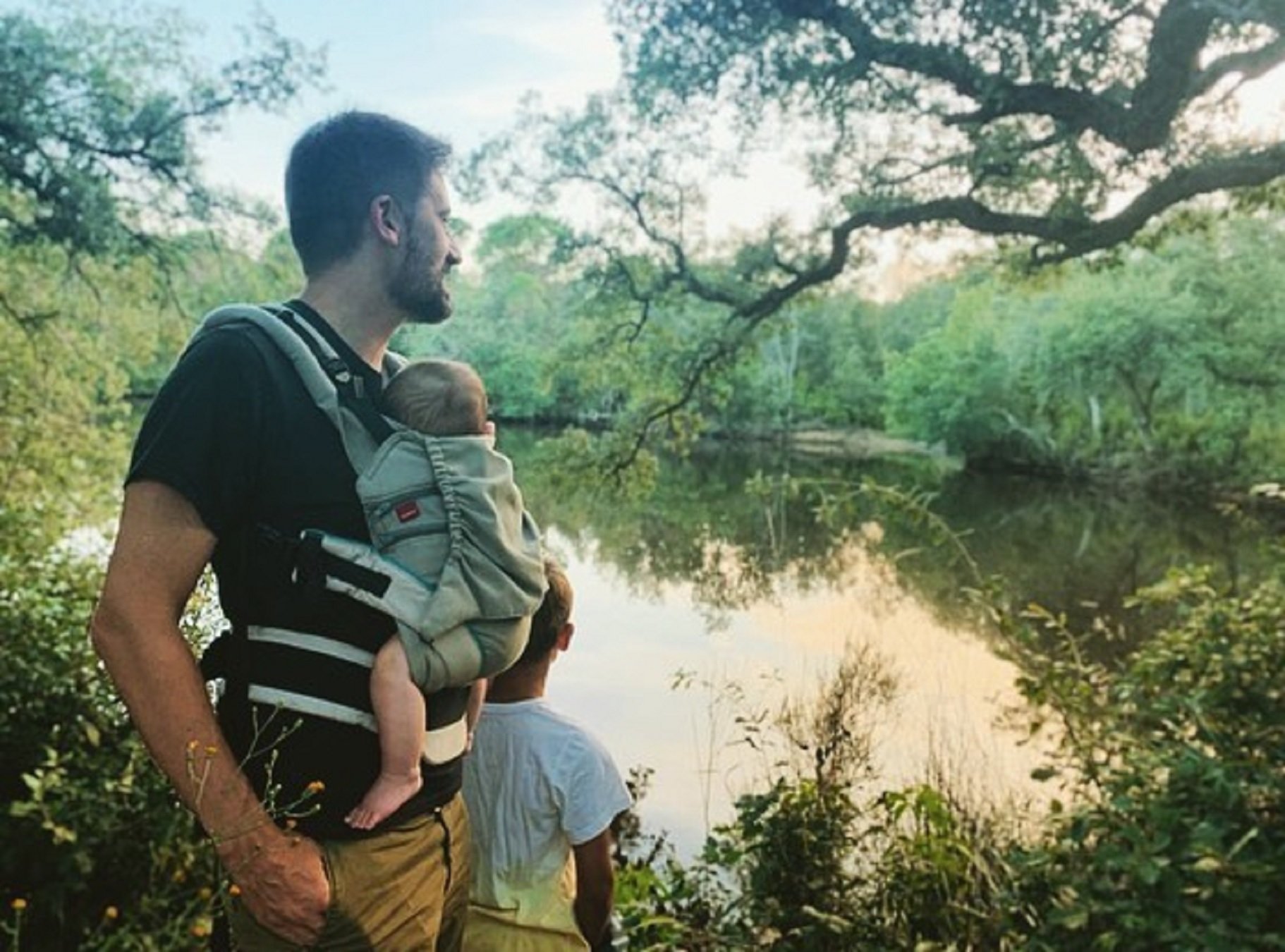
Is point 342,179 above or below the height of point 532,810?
above

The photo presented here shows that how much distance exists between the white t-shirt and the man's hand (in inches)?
28.6

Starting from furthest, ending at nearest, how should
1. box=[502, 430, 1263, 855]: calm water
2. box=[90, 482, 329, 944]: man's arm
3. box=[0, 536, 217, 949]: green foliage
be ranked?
box=[502, 430, 1263, 855]: calm water → box=[0, 536, 217, 949]: green foliage → box=[90, 482, 329, 944]: man's arm

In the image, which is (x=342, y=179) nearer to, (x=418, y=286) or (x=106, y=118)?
(x=418, y=286)

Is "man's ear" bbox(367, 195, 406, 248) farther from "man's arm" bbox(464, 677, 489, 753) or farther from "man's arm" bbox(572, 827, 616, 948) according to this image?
"man's arm" bbox(572, 827, 616, 948)

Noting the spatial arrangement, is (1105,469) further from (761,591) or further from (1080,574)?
(761,591)

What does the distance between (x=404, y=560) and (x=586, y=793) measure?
0.88m

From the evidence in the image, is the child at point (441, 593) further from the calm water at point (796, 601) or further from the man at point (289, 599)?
the calm water at point (796, 601)

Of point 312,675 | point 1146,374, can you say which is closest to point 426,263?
point 312,675

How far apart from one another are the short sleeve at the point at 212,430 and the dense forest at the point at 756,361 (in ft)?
1.46

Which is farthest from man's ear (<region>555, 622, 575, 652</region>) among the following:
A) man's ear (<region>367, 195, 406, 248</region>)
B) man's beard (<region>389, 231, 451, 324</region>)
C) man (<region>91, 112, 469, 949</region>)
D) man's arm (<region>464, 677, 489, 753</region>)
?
man's ear (<region>367, 195, 406, 248</region>)

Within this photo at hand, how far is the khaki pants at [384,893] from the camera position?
135 centimetres

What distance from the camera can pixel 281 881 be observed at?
128 centimetres

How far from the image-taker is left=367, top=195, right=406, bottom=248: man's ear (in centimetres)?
153

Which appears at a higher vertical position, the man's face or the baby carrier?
the man's face
